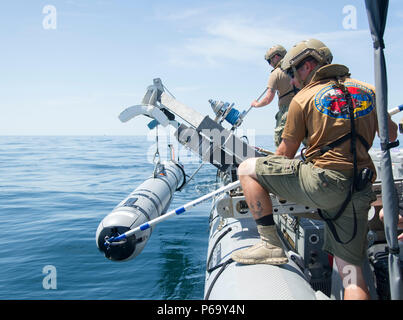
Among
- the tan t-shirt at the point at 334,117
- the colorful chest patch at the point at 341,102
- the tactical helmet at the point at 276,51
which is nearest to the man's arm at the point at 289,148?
the tan t-shirt at the point at 334,117

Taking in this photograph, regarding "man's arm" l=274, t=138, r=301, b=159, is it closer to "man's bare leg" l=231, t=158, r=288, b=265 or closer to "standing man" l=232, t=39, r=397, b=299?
"standing man" l=232, t=39, r=397, b=299

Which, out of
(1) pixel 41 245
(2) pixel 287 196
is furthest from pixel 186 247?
(2) pixel 287 196

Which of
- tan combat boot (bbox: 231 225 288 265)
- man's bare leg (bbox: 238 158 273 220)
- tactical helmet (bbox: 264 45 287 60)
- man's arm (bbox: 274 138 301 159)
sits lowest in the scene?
tan combat boot (bbox: 231 225 288 265)

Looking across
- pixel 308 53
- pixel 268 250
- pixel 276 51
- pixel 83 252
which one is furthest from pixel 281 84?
pixel 83 252

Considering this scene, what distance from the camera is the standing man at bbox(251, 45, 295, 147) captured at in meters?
4.97

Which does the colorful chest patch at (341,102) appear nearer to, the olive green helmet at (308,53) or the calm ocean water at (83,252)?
the olive green helmet at (308,53)

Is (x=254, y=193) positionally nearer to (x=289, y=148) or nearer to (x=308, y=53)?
(x=289, y=148)

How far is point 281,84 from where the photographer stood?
499cm

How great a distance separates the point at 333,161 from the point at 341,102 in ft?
1.51

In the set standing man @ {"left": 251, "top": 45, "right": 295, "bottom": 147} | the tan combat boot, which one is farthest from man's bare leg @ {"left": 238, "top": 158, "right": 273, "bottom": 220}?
standing man @ {"left": 251, "top": 45, "right": 295, "bottom": 147}

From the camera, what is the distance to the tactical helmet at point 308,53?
273 cm

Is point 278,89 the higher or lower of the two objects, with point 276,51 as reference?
lower

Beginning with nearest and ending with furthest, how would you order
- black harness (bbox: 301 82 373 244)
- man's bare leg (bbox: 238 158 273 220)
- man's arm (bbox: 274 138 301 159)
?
black harness (bbox: 301 82 373 244) < man's arm (bbox: 274 138 301 159) < man's bare leg (bbox: 238 158 273 220)

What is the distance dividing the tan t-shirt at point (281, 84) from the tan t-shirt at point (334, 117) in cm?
241
